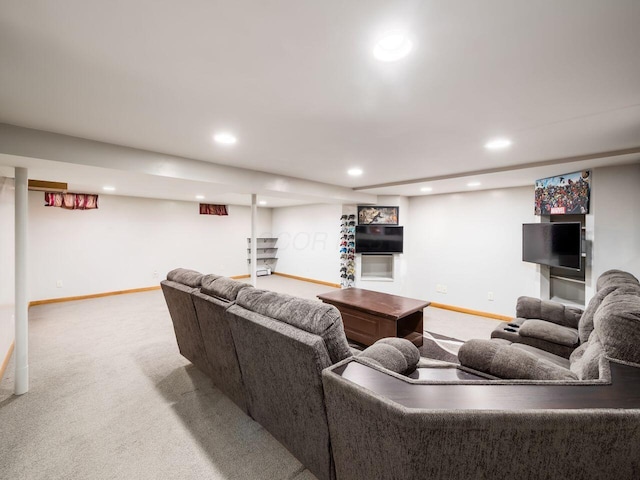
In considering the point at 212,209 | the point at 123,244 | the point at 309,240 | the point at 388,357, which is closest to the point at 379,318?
the point at 388,357

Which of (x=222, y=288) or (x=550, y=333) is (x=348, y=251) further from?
(x=222, y=288)

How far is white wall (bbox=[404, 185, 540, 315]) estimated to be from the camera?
14.4ft

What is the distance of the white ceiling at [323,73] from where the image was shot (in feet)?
3.36

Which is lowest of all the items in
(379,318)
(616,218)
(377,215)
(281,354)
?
(379,318)

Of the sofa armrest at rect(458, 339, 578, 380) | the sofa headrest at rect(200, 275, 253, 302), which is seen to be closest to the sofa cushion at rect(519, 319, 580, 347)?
the sofa armrest at rect(458, 339, 578, 380)

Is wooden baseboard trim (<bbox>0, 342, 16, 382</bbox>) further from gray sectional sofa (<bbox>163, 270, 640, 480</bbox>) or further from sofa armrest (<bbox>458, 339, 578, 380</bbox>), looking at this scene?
sofa armrest (<bbox>458, 339, 578, 380</bbox>)

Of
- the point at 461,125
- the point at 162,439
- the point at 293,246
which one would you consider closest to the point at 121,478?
the point at 162,439

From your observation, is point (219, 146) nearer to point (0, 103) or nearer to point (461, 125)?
point (0, 103)

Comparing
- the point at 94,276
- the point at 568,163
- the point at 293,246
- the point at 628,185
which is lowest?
the point at 94,276

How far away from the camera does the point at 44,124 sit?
2098mm

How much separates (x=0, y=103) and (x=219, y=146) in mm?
1404

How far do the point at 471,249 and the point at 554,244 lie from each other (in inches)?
59.4

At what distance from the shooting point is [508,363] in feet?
4.96

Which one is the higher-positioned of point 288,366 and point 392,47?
point 392,47
